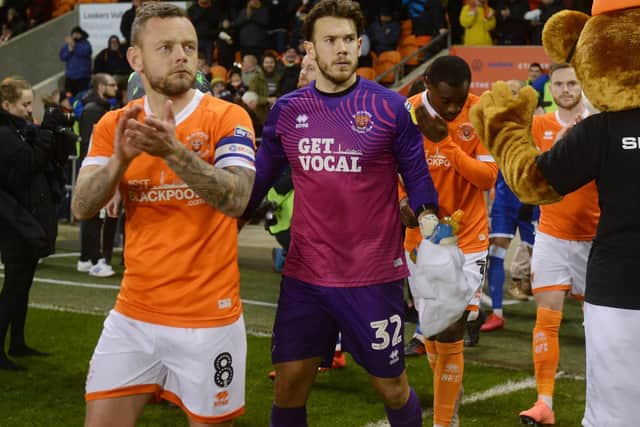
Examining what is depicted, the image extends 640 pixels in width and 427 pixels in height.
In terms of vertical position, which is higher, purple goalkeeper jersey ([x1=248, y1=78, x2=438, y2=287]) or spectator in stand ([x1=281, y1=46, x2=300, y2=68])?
purple goalkeeper jersey ([x1=248, y1=78, x2=438, y2=287])

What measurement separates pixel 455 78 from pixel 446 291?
5.36 ft

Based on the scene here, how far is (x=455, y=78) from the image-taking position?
5.41 metres

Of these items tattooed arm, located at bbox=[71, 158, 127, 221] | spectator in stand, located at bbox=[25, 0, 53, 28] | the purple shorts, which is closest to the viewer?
tattooed arm, located at bbox=[71, 158, 127, 221]

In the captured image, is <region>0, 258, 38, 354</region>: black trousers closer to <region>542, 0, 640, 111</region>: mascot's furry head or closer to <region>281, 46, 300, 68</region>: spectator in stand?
<region>542, 0, 640, 111</region>: mascot's furry head

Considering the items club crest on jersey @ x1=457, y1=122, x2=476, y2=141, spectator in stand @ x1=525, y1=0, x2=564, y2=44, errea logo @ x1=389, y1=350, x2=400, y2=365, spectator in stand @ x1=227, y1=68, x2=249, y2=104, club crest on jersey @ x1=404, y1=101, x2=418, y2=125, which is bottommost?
spectator in stand @ x1=227, y1=68, x2=249, y2=104

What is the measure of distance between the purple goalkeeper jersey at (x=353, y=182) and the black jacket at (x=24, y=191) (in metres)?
3.18

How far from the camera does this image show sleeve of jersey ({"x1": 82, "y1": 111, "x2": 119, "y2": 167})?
3.84 metres

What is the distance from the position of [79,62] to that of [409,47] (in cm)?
731

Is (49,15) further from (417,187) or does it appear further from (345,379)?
(417,187)

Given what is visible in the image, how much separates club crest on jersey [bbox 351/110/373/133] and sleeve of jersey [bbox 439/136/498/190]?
3.52 feet

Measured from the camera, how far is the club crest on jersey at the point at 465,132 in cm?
580

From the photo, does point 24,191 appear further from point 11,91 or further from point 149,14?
point 149,14

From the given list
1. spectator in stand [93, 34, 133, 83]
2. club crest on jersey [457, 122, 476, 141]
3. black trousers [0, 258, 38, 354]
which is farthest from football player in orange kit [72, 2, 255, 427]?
spectator in stand [93, 34, 133, 83]

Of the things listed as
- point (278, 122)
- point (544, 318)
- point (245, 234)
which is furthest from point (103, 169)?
point (245, 234)
